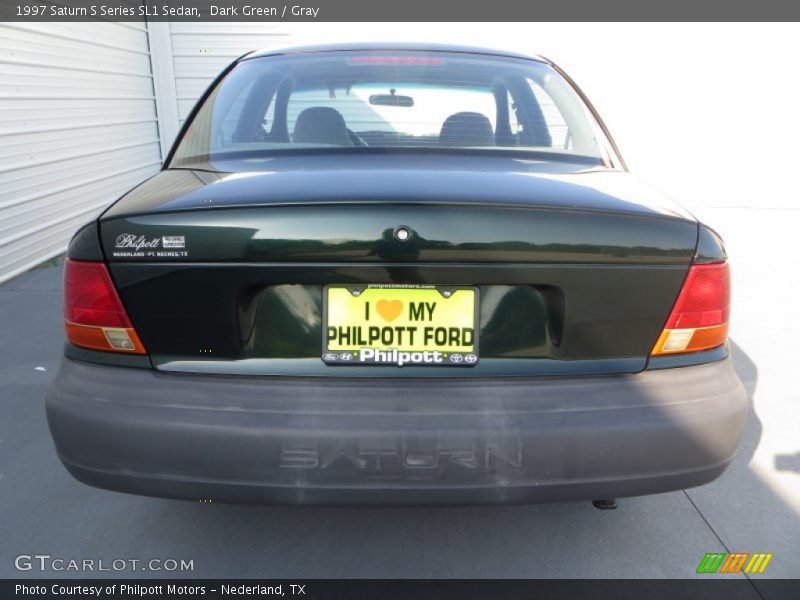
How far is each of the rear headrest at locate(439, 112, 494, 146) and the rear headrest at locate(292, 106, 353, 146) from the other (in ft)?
1.20

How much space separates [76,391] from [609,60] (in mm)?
9472

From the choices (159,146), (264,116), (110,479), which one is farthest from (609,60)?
(110,479)

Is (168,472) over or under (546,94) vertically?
under

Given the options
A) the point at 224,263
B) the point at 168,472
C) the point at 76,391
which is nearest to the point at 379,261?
the point at 224,263

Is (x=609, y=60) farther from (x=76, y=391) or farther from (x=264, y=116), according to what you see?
(x=76, y=391)

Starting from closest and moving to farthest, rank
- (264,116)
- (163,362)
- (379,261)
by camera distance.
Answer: (379,261), (163,362), (264,116)

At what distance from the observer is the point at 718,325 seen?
1.93 meters

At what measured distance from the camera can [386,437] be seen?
168cm

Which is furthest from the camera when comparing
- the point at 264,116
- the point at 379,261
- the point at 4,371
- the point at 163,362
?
the point at 4,371

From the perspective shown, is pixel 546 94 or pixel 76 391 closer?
pixel 76 391

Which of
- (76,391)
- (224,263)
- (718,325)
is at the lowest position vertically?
(76,391)

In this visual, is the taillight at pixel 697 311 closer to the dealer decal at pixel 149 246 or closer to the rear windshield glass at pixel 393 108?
the rear windshield glass at pixel 393 108
